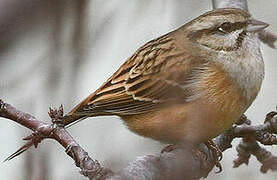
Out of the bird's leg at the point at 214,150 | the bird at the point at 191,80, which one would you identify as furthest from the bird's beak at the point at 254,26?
the bird's leg at the point at 214,150

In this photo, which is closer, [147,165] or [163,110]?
[147,165]

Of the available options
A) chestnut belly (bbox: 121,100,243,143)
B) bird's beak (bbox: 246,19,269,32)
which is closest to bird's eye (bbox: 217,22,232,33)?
bird's beak (bbox: 246,19,269,32)

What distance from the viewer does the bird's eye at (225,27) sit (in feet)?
10.6

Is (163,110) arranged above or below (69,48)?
below

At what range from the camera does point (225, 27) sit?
328cm

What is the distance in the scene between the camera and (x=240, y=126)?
312 centimetres

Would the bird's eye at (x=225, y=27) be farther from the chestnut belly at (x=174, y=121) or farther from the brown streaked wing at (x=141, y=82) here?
the chestnut belly at (x=174, y=121)

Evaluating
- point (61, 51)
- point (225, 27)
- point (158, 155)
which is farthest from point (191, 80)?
point (61, 51)

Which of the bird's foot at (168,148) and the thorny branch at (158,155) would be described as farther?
the bird's foot at (168,148)

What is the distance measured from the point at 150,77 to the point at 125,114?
300 millimetres

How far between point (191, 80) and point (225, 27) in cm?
43

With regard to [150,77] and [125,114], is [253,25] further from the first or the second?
[125,114]

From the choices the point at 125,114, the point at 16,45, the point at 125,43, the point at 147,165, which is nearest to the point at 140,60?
the point at 125,114

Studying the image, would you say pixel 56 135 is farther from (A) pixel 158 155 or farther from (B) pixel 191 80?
(B) pixel 191 80
